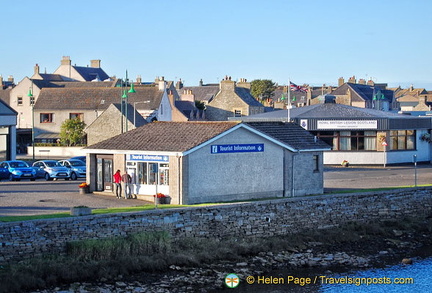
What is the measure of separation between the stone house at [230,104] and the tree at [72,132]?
74.2 ft

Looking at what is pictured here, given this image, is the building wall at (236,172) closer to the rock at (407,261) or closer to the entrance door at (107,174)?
the entrance door at (107,174)

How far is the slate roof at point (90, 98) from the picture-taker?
79.7 metres

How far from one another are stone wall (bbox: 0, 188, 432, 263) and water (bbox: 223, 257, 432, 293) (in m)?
3.89

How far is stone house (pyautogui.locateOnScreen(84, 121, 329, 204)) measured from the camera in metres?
34.5

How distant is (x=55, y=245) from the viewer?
27031 millimetres

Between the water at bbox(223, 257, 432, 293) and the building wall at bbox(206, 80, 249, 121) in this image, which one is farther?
the building wall at bbox(206, 80, 249, 121)

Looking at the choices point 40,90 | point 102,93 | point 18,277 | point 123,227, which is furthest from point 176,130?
point 40,90

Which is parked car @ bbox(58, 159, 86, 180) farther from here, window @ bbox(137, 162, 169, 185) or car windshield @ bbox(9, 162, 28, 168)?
window @ bbox(137, 162, 169, 185)

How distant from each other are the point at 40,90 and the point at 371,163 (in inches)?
1658

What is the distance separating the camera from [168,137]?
36.8m

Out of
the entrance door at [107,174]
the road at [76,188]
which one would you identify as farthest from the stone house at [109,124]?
the entrance door at [107,174]

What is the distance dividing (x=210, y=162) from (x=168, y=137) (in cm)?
285

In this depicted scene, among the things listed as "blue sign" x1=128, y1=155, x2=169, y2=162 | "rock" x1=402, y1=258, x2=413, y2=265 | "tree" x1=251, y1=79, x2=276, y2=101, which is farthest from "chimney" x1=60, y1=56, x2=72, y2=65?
"rock" x1=402, y1=258, x2=413, y2=265

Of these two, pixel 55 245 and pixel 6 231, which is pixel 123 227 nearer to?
pixel 55 245
